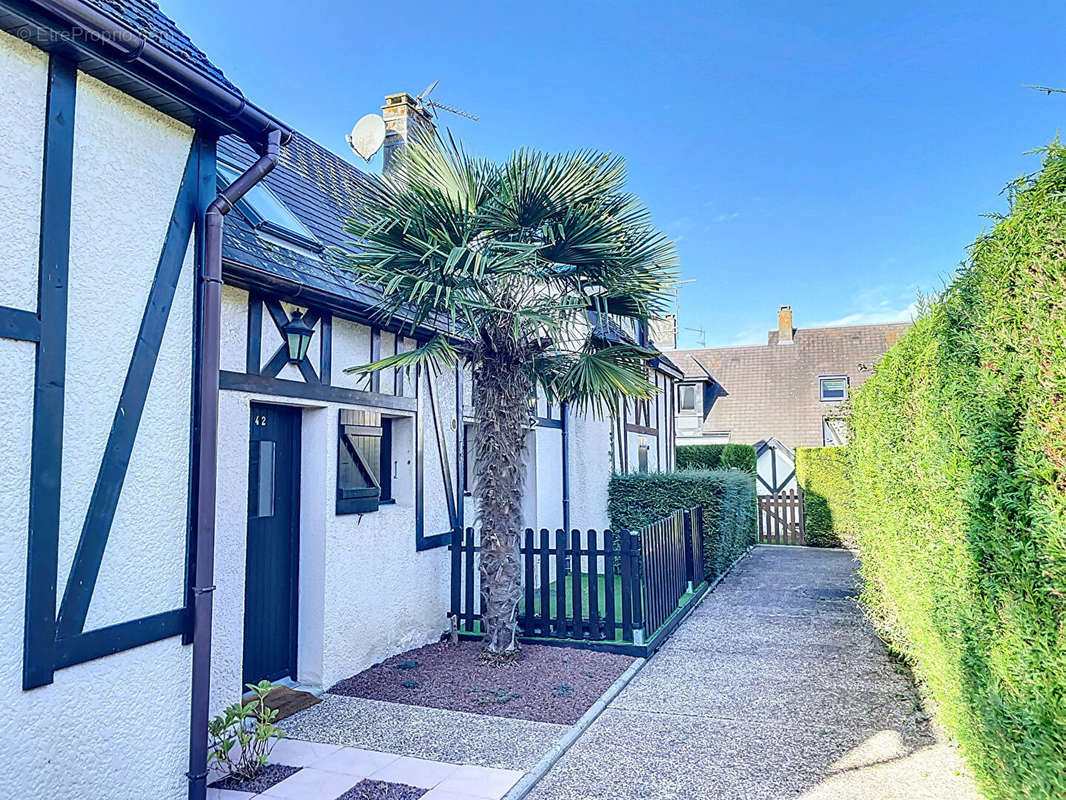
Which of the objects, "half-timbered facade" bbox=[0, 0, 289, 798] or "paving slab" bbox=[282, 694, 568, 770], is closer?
"half-timbered facade" bbox=[0, 0, 289, 798]

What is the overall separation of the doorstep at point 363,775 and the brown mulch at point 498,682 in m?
1.02

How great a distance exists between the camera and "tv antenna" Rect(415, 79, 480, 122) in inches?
447

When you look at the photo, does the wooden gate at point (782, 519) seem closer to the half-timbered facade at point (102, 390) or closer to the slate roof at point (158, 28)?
the half-timbered facade at point (102, 390)

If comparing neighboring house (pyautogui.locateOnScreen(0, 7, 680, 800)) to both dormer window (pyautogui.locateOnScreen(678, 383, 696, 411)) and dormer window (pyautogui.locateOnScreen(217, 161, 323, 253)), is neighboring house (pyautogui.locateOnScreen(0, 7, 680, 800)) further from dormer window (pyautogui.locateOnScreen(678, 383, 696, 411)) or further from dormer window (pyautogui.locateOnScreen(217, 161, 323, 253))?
dormer window (pyautogui.locateOnScreen(678, 383, 696, 411))

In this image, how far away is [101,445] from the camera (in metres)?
3.34

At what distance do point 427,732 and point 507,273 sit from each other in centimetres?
388

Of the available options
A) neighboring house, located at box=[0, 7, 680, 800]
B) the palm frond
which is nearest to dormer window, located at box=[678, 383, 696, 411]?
the palm frond

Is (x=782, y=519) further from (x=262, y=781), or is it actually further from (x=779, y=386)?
(x=262, y=781)

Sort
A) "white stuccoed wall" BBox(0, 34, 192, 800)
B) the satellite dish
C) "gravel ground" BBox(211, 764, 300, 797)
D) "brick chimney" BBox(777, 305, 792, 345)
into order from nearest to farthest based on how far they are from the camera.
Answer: "white stuccoed wall" BBox(0, 34, 192, 800) < "gravel ground" BBox(211, 764, 300, 797) < the satellite dish < "brick chimney" BBox(777, 305, 792, 345)

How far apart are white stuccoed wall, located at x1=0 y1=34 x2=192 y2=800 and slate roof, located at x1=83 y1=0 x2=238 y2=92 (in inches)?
14.8

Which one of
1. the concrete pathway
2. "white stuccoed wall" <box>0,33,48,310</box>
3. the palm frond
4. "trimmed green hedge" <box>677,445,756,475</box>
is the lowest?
the concrete pathway

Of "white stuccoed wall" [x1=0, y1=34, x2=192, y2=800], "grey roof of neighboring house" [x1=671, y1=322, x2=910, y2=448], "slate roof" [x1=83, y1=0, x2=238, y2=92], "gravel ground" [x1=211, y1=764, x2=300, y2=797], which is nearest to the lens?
"white stuccoed wall" [x1=0, y1=34, x2=192, y2=800]

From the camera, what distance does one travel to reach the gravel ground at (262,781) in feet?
13.3

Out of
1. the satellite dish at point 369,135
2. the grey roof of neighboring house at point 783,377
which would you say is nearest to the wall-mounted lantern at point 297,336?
the satellite dish at point 369,135
